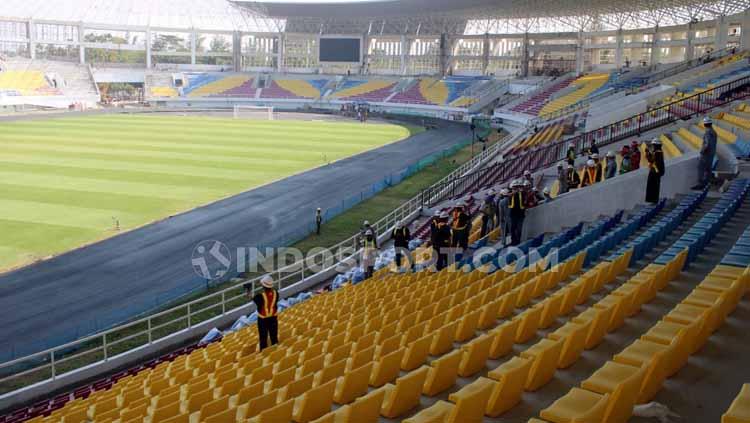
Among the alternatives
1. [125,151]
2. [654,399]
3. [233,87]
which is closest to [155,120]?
[125,151]

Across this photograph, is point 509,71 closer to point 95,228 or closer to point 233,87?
point 233,87

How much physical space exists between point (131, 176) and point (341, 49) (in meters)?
61.2

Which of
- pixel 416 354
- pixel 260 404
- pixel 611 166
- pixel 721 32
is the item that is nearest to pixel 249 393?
pixel 260 404

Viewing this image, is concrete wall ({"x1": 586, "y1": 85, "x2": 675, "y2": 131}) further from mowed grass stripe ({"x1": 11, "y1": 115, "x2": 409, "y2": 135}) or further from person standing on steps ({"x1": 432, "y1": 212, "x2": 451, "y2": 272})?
mowed grass stripe ({"x1": 11, "y1": 115, "x2": 409, "y2": 135})

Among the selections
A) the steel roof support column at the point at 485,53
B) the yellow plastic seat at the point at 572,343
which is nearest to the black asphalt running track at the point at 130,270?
the yellow plastic seat at the point at 572,343

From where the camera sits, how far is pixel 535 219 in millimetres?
16469

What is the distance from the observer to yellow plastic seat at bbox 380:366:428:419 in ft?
20.1

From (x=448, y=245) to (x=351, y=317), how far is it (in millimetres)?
4458

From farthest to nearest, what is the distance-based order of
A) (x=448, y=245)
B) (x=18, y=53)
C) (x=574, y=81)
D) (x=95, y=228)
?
(x=18, y=53)
(x=574, y=81)
(x=95, y=228)
(x=448, y=245)

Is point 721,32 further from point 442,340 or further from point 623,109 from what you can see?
point 442,340

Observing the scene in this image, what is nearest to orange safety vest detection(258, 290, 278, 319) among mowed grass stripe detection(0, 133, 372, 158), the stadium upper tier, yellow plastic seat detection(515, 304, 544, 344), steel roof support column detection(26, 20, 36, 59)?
yellow plastic seat detection(515, 304, 544, 344)

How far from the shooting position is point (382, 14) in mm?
79812

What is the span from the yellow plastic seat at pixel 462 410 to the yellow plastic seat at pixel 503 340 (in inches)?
77.0

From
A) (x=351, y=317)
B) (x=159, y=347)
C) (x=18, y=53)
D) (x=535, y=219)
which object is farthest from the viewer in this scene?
(x=18, y=53)
